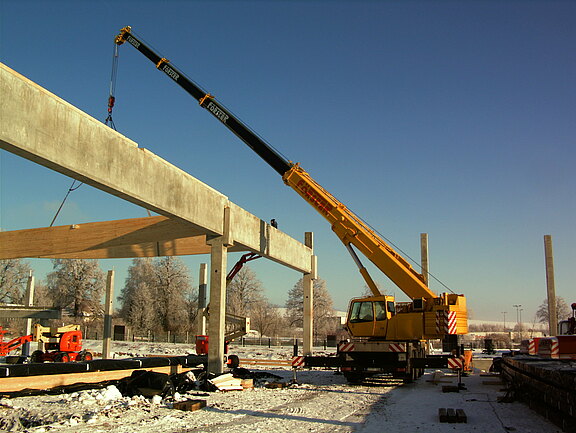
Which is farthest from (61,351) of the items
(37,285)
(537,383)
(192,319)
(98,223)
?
(37,285)

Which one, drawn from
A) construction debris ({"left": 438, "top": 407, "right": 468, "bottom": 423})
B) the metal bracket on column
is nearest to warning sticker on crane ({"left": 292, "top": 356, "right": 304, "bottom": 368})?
the metal bracket on column

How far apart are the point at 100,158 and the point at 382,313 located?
33.7 feet

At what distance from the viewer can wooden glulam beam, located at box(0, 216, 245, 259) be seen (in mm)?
18780

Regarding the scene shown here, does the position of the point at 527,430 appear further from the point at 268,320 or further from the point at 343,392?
the point at 268,320

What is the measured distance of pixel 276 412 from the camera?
11.1 metres

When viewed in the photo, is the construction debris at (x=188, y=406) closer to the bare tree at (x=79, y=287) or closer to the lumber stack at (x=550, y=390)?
the lumber stack at (x=550, y=390)

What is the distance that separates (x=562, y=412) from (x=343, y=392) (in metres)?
6.51

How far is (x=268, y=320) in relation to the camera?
7200 cm

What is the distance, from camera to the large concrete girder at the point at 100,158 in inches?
404

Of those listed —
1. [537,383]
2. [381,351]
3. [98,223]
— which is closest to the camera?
[537,383]

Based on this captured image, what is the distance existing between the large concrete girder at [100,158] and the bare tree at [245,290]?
164 feet

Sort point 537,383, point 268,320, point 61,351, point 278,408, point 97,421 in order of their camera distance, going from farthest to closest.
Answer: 1. point 268,320
2. point 61,351
3. point 278,408
4. point 537,383
5. point 97,421

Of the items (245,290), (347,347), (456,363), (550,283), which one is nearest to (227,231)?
(347,347)

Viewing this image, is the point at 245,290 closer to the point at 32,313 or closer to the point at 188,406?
the point at 32,313
